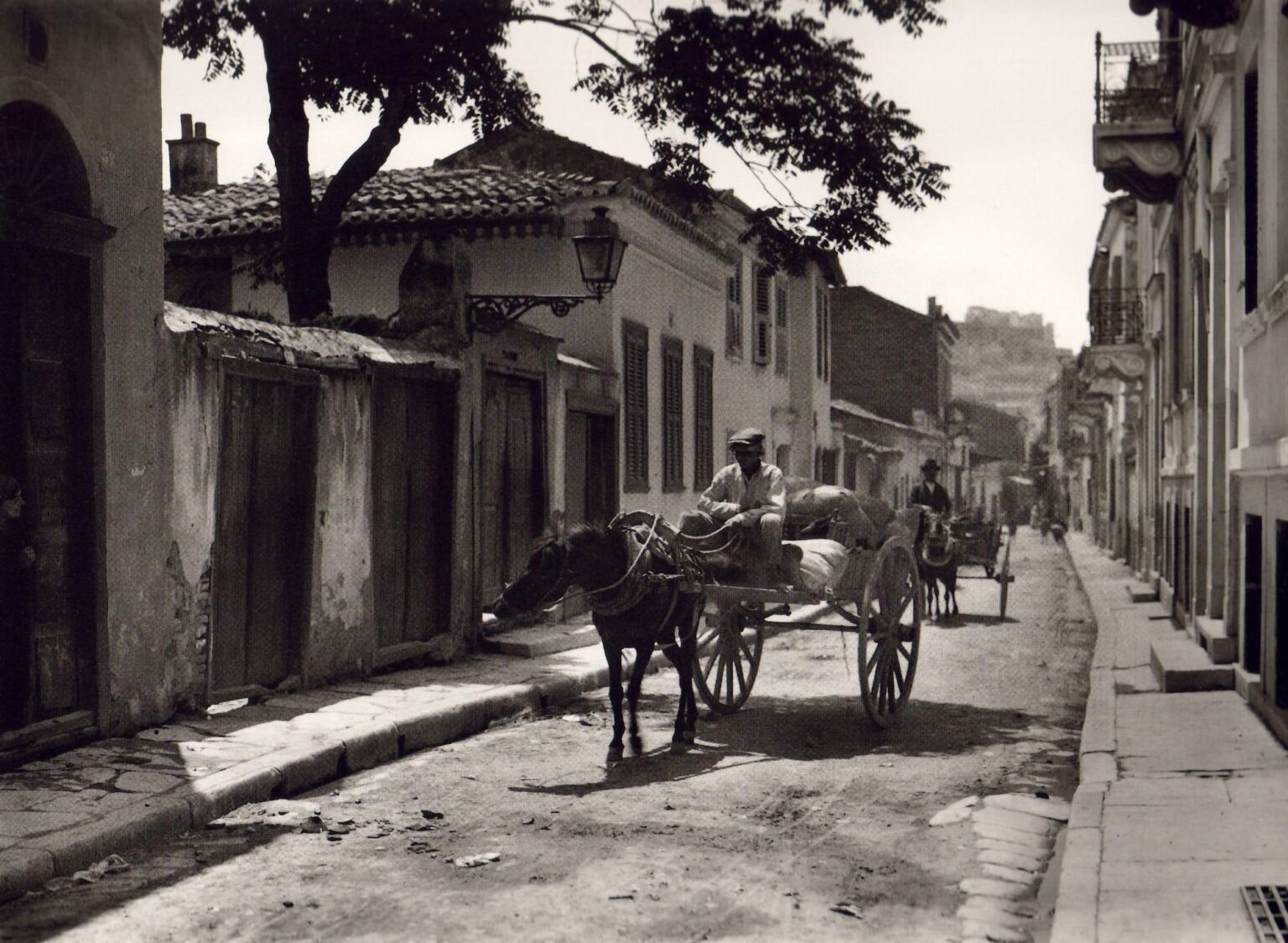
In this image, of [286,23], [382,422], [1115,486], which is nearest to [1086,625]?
[382,422]

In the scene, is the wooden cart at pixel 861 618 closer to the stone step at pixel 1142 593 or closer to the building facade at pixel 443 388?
the building facade at pixel 443 388

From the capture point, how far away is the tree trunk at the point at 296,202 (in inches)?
514

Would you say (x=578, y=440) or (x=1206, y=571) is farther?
(x=578, y=440)

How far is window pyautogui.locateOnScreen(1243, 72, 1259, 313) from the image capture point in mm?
10367

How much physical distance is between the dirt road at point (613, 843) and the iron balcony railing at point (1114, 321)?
16041 millimetres

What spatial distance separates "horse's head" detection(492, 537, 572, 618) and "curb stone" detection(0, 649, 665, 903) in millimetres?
1146

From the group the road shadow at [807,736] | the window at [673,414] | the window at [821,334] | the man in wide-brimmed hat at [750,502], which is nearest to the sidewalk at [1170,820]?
the road shadow at [807,736]

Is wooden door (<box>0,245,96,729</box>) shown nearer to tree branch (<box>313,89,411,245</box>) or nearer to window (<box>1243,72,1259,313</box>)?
tree branch (<box>313,89,411,245</box>)

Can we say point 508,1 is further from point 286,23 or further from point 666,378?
point 666,378

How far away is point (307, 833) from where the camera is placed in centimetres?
645

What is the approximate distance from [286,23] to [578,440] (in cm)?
547

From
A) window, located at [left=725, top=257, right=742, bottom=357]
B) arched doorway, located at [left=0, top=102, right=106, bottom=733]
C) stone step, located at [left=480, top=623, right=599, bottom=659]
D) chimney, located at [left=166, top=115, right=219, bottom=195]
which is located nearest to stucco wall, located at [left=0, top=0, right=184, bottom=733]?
arched doorway, located at [left=0, top=102, right=106, bottom=733]

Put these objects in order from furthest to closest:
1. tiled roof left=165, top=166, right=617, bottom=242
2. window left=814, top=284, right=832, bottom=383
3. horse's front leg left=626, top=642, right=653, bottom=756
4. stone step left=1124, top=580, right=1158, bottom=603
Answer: window left=814, top=284, right=832, bottom=383, stone step left=1124, top=580, right=1158, bottom=603, tiled roof left=165, top=166, right=617, bottom=242, horse's front leg left=626, top=642, right=653, bottom=756

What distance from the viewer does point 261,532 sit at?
9727 mm
